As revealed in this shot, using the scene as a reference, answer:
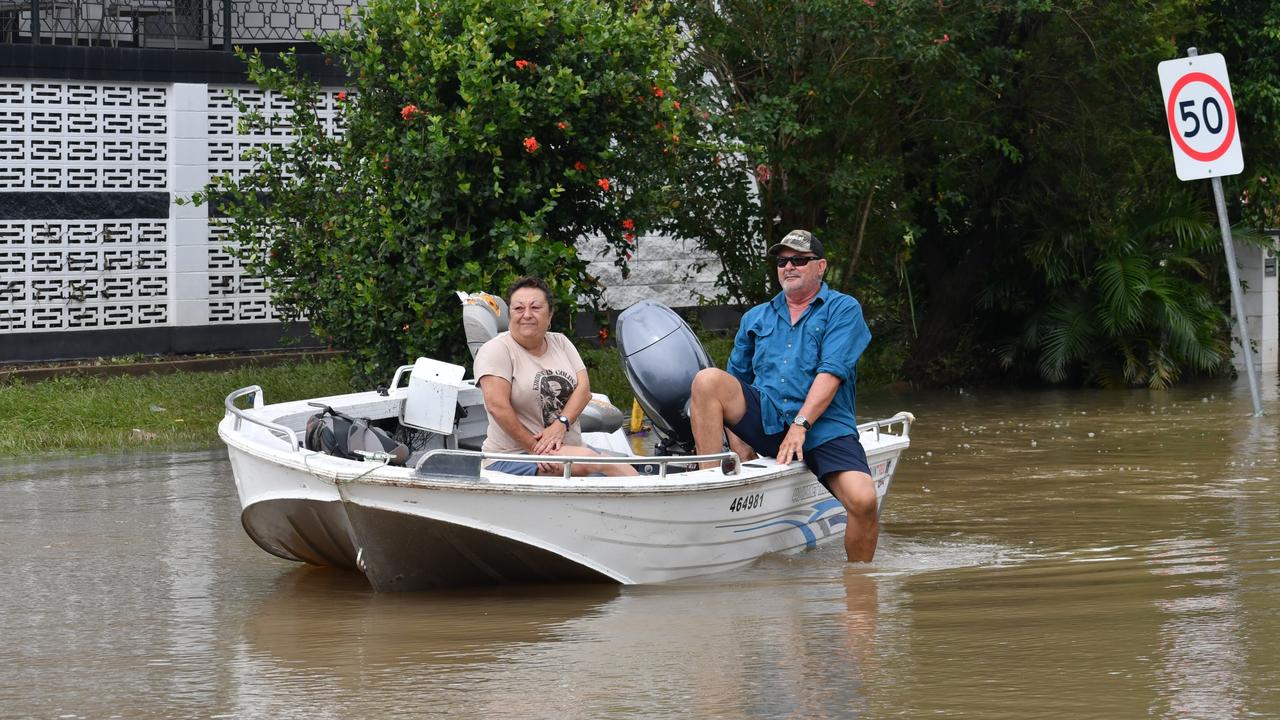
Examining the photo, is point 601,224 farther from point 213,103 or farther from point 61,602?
point 61,602

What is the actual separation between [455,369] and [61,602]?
2.21m

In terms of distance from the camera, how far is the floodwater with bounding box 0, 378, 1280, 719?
516cm

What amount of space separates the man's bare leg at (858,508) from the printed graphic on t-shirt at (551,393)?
4.09 feet

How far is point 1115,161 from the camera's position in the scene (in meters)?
15.6

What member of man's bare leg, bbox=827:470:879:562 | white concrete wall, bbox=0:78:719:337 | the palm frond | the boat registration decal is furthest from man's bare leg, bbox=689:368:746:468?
the palm frond

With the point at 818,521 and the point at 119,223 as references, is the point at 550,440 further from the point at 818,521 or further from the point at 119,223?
the point at 119,223

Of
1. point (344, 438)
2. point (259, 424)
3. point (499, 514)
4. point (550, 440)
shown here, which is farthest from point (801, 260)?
point (259, 424)

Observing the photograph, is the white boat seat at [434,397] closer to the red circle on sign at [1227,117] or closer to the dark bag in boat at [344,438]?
the dark bag in boat at [344,438]

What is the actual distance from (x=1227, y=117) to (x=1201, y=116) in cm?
18

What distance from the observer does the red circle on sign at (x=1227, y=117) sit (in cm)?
1234

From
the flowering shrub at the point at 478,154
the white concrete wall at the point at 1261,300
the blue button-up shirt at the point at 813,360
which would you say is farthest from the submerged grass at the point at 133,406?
the white concrete wall at the point at 1261,300

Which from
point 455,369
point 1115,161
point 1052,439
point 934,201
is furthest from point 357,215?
point 1115,161

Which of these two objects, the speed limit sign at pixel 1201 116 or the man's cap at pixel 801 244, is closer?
the man's cap at pixel 801 244

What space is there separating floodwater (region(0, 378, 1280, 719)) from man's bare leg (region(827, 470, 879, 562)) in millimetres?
104
